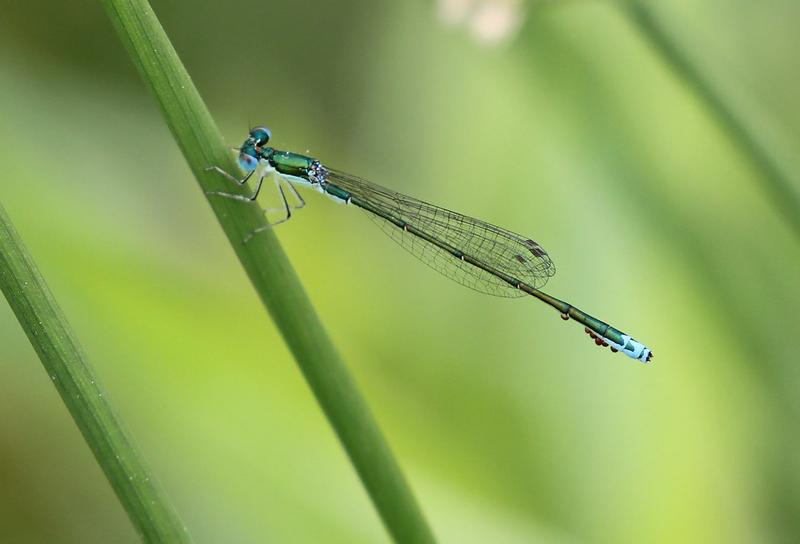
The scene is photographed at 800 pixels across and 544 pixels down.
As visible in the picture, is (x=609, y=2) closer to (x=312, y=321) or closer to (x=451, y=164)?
(x=451, y=164)

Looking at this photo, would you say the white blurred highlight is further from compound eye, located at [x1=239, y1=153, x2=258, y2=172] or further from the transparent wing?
compound eye, located at [x1=239, y1=153, x2=258, y2=172]

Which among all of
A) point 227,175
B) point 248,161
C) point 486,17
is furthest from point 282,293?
point 486,17

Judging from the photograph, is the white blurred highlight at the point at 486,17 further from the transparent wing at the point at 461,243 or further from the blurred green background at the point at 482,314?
the transparent wing at the point at 461,243

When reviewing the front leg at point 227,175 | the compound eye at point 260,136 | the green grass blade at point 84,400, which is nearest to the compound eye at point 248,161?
the compound eye at point 260,136

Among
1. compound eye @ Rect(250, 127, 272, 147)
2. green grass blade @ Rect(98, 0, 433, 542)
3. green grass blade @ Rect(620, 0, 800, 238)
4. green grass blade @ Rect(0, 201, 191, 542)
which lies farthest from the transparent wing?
green grass blade @ Rect(0, 201, 191, 542)

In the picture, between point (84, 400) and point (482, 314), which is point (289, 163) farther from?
point (84, 400)

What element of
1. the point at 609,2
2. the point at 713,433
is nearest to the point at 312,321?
the point at 609,2

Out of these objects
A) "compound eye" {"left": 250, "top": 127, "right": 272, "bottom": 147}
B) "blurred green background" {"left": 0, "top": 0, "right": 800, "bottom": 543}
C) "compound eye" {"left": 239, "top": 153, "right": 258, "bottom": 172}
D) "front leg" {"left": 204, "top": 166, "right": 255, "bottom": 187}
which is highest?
"compound eye" {"left": 250, "top": 127, "right": 272, "bottom": 147}
